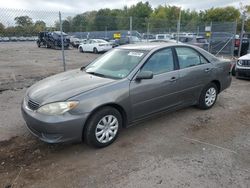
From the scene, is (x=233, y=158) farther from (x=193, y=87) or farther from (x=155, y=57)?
(x=155, y=57)

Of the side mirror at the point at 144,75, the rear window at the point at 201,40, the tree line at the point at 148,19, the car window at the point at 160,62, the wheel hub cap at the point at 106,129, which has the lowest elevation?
the wheel hub cap at the point at 106,129

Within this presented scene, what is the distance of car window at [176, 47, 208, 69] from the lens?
4355mm

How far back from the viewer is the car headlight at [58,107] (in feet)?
9.94

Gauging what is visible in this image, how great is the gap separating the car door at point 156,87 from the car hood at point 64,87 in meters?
0.51

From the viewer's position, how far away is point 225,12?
197 ft

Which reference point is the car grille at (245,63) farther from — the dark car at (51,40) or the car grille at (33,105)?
the dark car at (51,40)

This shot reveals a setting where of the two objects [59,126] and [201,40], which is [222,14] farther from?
[59,126]

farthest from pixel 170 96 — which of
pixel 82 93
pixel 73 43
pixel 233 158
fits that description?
pixel 73 43

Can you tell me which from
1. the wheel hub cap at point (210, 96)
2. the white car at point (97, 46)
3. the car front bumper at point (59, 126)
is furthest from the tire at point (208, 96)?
the white car at point (97, 46)

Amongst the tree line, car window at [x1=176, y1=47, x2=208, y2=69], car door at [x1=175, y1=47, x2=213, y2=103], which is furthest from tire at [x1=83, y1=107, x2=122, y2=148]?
the tree line

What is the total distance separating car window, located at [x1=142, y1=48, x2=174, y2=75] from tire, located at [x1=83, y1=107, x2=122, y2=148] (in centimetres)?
96

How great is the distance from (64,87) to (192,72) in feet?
8.14

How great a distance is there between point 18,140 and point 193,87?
10.9ft

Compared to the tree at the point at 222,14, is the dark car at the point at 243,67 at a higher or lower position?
lower
